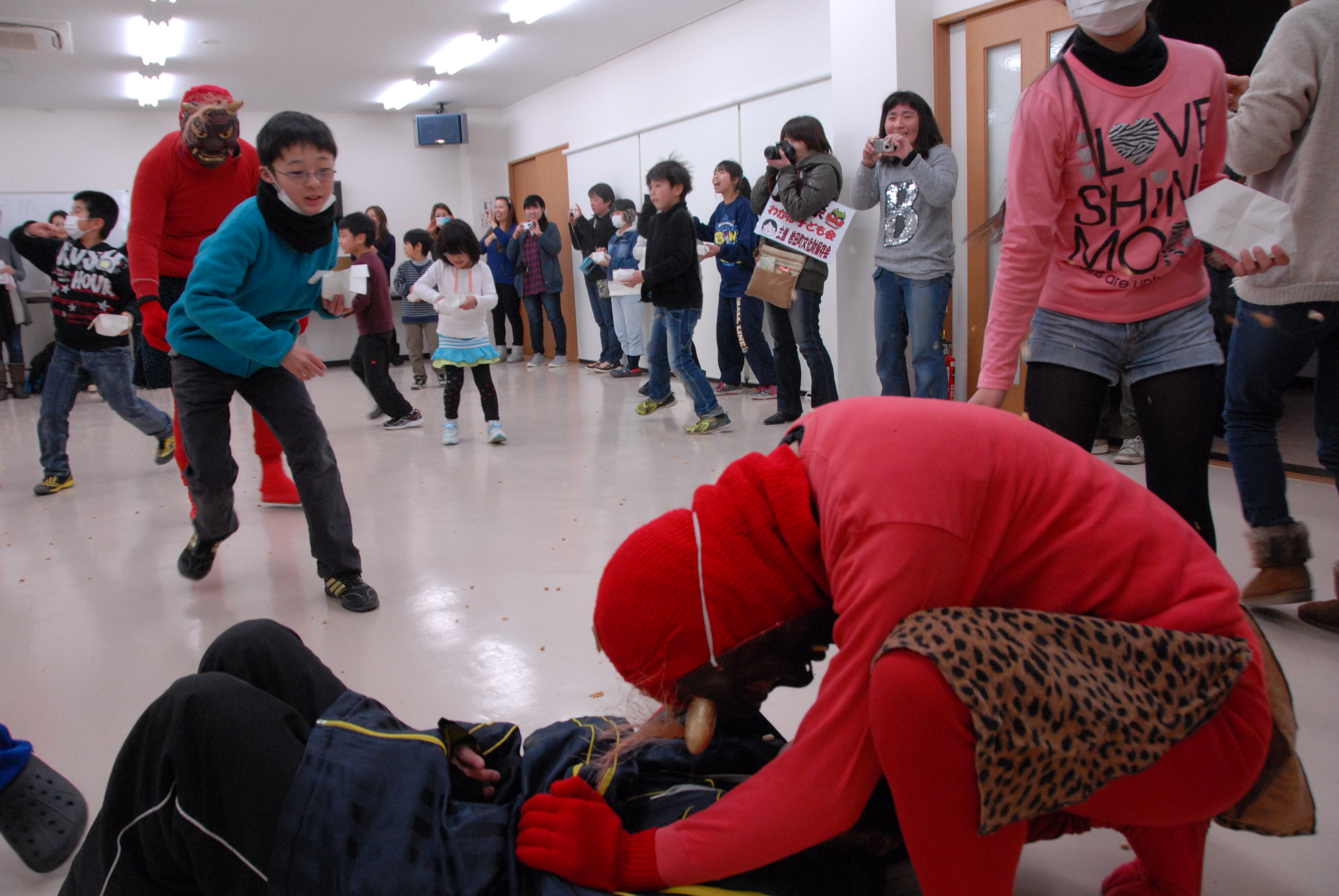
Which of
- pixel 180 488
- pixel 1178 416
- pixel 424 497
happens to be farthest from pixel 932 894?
pixel 180 488

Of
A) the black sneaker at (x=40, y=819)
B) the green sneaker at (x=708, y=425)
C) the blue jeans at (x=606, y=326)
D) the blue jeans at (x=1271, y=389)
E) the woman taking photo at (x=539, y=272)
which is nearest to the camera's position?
the black sneaker at (x=40, y=819)

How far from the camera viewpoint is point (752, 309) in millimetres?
5543

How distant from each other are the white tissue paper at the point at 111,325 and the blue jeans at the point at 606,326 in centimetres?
448

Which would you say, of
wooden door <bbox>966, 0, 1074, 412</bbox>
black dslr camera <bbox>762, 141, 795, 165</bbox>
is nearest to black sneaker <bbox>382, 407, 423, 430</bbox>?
black dslr camera <bbox>762, 141, 795, 165</bbox>

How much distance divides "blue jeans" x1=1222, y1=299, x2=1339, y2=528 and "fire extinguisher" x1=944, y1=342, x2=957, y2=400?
2.63 meters

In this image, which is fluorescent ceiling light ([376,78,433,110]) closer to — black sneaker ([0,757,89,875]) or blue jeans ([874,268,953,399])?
blue jeans ([874,268,953,399])

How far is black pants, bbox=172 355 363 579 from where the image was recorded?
2418 millimetres

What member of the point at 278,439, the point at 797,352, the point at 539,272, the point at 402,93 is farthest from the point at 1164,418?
the point at 402,93

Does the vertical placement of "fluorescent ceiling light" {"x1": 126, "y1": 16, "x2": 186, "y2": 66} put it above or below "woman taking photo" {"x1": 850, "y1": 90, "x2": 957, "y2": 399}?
above

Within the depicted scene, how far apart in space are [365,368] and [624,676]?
4662 mm

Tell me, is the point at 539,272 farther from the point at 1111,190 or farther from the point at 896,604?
the point at 896,604

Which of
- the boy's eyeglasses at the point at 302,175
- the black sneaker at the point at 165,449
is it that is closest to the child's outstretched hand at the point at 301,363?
the boy's eyeglasses at the point at 302,175

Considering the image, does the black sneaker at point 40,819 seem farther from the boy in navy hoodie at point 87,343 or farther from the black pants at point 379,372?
the black pants at point 379,372

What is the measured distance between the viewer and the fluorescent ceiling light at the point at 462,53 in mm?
7434
